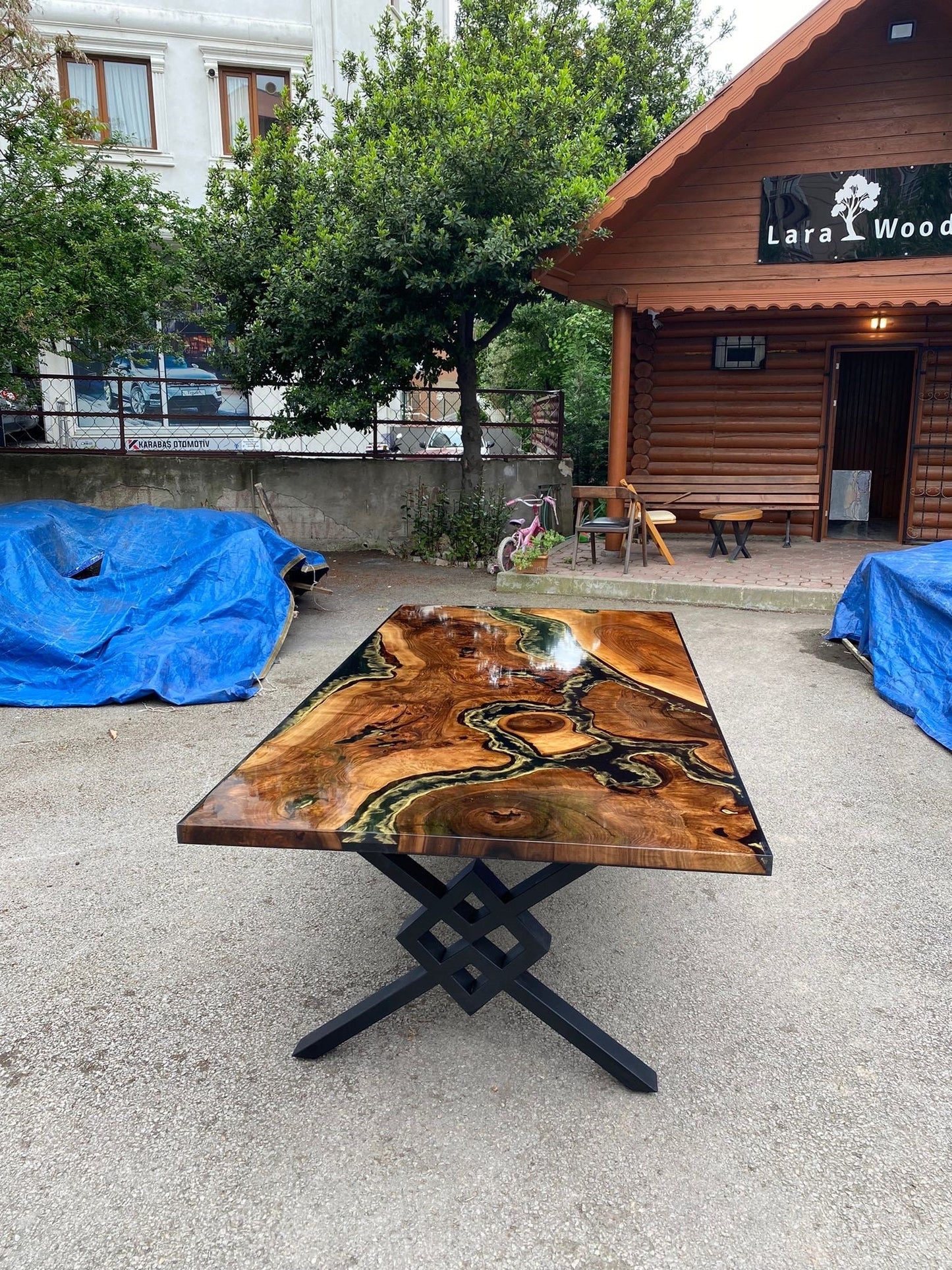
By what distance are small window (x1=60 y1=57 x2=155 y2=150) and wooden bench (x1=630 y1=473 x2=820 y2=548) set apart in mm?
10901

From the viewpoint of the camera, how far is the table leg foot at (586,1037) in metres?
2.16

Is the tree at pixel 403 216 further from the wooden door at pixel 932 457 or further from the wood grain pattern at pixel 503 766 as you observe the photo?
the wood grain pattern at pixel 503 766

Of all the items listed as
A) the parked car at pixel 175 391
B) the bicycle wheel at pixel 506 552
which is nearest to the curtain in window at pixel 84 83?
the parked car at pixel 175 391

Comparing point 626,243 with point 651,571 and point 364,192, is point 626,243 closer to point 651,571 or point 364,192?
point 364,192

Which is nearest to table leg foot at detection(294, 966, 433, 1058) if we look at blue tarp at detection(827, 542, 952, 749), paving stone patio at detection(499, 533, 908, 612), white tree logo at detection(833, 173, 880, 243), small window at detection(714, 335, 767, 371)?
blue tarp at detection(827, 542, 952, 749)

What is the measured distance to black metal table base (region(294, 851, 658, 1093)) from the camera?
84.4 inches

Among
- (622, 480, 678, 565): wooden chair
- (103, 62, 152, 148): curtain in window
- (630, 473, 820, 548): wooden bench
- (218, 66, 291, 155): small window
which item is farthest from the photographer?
(218, 66, 291, 155): small window

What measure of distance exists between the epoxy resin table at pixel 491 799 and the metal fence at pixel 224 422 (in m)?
7.44

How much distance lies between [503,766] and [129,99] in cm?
1645

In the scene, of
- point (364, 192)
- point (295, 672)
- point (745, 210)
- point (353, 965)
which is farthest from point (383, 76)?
point (353, 965)

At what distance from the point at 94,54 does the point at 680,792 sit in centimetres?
1704

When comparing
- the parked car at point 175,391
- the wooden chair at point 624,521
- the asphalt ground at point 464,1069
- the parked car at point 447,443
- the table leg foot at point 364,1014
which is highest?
the parked car at point 175,391

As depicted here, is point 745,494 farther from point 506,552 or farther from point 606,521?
point 506,552

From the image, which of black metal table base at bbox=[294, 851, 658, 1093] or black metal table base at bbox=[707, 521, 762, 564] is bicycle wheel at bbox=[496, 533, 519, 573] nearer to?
black metal table base at bbox=[707, 521, 762, 564]
